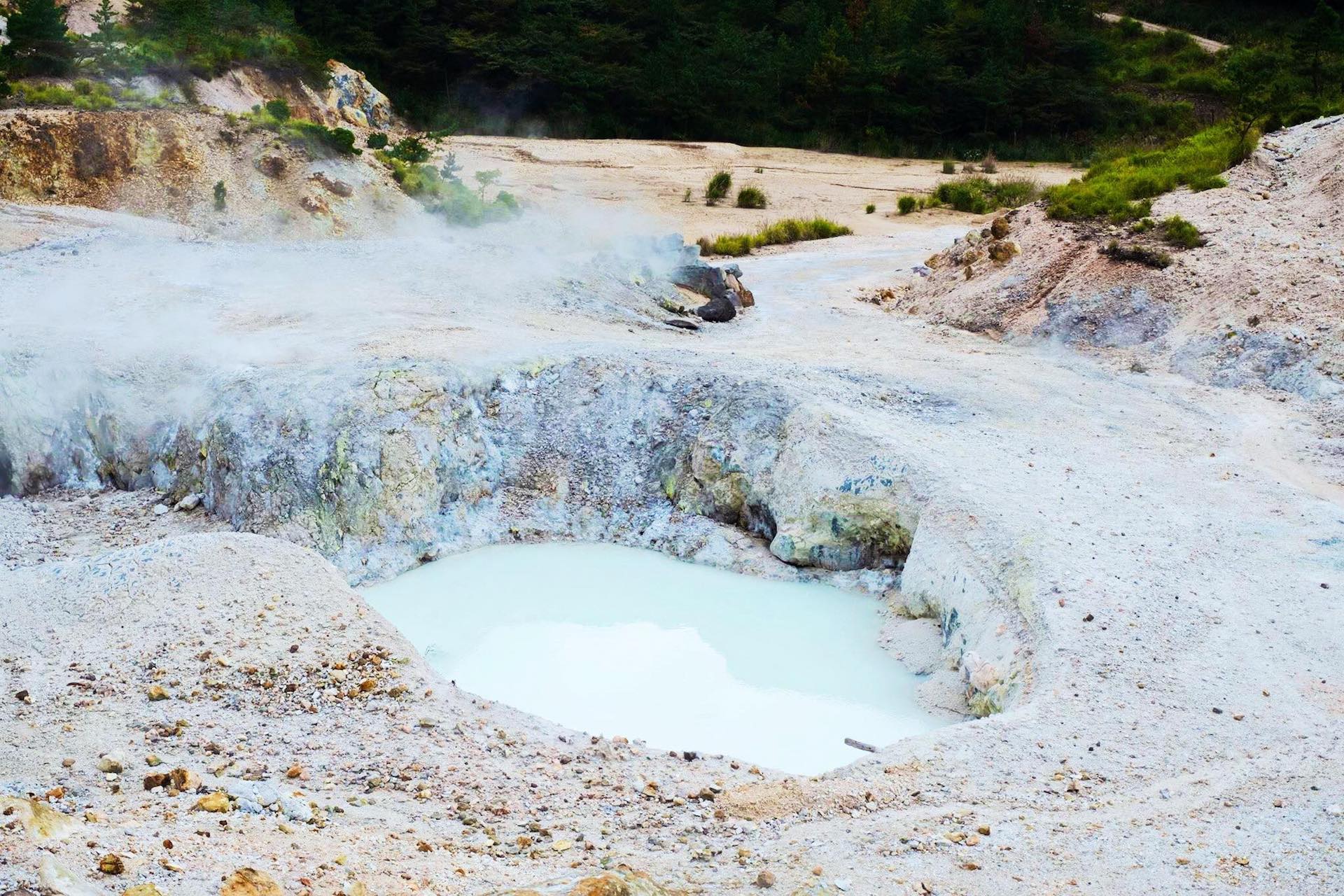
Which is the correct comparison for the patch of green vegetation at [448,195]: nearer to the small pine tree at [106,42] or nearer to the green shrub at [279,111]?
the green shrub at [279,111]

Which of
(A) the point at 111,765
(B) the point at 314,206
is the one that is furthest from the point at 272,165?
(A) the point at 111,765

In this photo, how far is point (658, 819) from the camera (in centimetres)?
696

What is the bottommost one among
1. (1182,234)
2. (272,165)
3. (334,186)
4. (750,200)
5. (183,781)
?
(183,781)

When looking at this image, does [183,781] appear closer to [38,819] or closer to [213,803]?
[213,803]

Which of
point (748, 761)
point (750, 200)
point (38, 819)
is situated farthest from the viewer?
point (750, 200)

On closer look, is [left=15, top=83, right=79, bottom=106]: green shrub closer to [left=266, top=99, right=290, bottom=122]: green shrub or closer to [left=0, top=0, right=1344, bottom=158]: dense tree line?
[left=266, top=99, right=290, bottom=122]: green shrub

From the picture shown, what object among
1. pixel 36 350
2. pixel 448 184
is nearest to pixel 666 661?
pixel 36 350

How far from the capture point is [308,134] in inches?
923

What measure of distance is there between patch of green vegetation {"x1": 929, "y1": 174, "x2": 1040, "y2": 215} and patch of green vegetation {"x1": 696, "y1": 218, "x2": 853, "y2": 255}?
12.8ft

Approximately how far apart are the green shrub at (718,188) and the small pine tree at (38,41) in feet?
46.4

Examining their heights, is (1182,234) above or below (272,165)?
above

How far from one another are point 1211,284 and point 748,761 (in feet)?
38.5

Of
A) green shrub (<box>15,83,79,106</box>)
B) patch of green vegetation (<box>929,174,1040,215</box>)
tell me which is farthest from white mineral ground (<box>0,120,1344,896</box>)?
patch of green vegetation (<box>929,174,1040,215</box>)

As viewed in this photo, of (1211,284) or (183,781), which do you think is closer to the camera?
(183,781)
